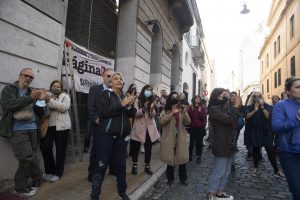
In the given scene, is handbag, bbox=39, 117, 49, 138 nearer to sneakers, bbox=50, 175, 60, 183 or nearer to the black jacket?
sneakers, bbox=50, 175, 60, 183

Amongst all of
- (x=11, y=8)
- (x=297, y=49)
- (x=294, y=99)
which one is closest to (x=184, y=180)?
(x=294, y=99)

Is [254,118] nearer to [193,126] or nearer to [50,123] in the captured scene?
[193,126]

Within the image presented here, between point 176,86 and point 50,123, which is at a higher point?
point 176,86

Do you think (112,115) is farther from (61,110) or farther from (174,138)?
(174,138)

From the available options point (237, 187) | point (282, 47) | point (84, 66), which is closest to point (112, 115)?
point (237, 187)

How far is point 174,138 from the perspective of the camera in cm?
568

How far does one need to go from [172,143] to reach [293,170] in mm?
2490

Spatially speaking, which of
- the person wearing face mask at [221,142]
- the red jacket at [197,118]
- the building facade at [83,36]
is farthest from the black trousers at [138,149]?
the red jacket at [197,118]

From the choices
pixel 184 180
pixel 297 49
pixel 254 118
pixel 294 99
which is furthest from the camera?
pixel 297 49

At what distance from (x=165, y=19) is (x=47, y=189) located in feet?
36.5

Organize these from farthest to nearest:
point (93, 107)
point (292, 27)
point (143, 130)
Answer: point (292, 27) → point (143, 130) → point (93, 107)

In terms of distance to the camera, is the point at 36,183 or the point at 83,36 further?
the point at 83,36

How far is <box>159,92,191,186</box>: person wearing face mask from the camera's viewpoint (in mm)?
5605

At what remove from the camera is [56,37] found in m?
5.89
